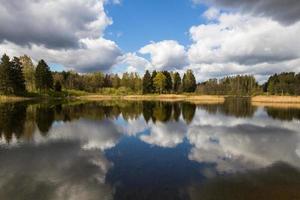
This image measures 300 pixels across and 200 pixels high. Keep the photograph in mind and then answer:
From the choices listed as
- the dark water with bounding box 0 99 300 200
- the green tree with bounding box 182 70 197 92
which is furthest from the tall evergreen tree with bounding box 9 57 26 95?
the green tree with bounding box 182 70 197 92

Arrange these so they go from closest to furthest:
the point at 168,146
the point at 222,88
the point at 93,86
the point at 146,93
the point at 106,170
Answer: the point at 106,170, the point at 168,146, the point at 146,93, the point at 93,86, the point at 222,88

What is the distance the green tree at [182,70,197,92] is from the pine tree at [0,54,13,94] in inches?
3846

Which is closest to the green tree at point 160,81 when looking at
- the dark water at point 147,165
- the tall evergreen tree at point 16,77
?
the tall evergreen tree at point 16,77

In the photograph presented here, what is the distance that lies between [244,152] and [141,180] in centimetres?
1073

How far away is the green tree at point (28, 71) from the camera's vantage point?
107575mm

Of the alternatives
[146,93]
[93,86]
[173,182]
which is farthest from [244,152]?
[93,86]

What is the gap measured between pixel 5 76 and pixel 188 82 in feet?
343

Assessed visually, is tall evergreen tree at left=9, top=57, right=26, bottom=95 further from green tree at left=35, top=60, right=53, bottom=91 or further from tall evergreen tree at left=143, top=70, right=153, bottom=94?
tall evergreen tree at left=143, top=70, right=153, bottom=94

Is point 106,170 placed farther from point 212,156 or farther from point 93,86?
point 93,86

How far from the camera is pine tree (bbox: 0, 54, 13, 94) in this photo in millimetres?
84887

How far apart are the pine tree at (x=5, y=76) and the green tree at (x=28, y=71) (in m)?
17.0

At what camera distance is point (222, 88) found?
185500 mm

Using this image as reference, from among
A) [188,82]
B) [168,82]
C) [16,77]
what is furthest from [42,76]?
[188,82]

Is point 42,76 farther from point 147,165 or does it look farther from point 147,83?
point 147,165
